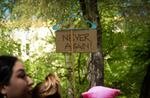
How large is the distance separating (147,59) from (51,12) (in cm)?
389

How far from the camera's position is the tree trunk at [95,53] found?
8.33 m

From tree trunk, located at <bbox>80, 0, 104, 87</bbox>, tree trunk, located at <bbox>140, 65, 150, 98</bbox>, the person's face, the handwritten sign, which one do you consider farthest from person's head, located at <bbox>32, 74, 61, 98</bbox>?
tree trunk, located at <bbox>140, 65, 150, 98</bbox>

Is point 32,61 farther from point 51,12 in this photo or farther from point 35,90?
point 35,90

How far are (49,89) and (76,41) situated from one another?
12.7ft

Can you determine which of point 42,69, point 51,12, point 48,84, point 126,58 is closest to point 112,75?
point 126,58

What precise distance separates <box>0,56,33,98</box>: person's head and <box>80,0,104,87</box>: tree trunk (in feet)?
22.1

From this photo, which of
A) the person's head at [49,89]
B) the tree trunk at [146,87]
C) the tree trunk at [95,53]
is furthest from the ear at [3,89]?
the tree trunk at [146,87]

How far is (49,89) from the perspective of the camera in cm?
204

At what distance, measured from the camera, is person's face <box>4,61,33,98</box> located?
1418mm

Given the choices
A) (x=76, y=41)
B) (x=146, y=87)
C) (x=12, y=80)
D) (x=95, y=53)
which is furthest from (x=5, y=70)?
(x=146, y=87)

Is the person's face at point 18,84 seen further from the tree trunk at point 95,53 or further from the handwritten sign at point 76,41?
the tree trunk at point 95,53

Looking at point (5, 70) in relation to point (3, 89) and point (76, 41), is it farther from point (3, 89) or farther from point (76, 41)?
point (76, 41)

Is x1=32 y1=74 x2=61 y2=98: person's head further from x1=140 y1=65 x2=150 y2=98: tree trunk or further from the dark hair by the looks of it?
x1=140 y1=65 x2=150 y2=98: tree trunk

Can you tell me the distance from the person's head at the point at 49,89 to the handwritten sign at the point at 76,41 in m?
3.76
